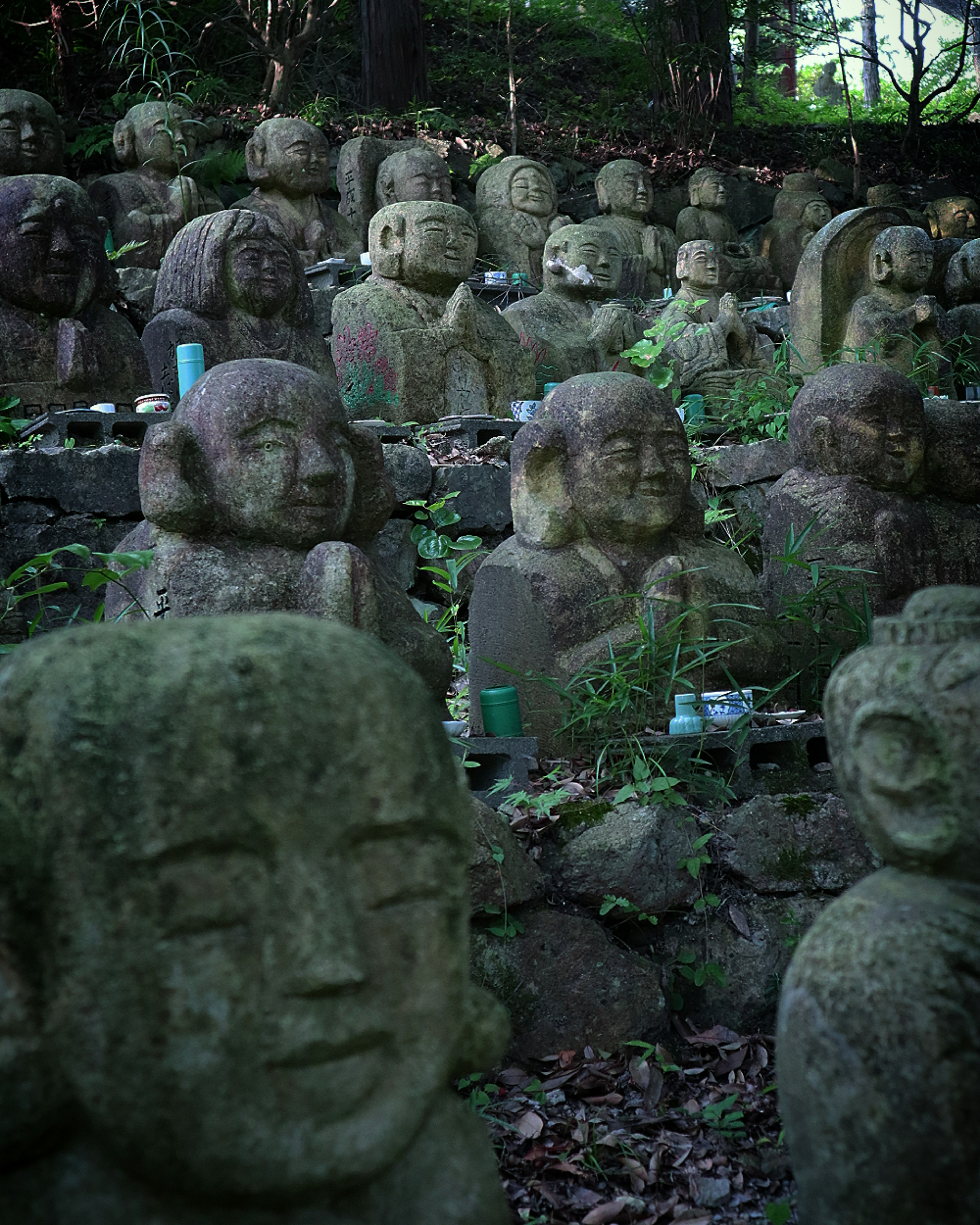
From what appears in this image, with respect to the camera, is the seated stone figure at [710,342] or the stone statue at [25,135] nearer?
the seated stone figure at [710,342]

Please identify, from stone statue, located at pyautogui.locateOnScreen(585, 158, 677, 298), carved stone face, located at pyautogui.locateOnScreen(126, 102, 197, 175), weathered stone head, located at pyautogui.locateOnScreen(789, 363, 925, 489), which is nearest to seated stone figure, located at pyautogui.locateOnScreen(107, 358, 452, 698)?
weathered stone head, located at pyautogui.locateOnScreen(789, 363, 925, 489)

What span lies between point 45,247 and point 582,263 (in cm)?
475

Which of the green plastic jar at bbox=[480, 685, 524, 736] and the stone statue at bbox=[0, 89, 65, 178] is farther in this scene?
the stone statue at bbox=[0, 89, 65, 178]

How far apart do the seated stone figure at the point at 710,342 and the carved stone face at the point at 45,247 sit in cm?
374

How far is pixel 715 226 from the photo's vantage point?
46.4 feet

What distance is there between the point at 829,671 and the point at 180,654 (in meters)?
3.39

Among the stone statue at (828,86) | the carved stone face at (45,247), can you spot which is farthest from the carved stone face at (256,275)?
the stone statue at (828,86)

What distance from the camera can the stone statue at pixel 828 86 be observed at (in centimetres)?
2497

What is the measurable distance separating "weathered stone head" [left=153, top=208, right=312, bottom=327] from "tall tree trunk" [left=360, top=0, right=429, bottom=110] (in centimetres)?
821

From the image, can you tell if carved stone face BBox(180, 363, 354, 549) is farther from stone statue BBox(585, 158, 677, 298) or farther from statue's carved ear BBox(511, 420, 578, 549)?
stone statue BBox(585, 158, 677, 298)

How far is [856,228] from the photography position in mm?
8992

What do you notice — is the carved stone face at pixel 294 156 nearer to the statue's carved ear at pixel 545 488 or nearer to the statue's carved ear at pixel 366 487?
the statue's carved ear at pixel 545 488

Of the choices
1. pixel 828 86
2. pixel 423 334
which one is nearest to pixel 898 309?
pixel 423 334

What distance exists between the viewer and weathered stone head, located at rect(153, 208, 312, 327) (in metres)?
7.11
